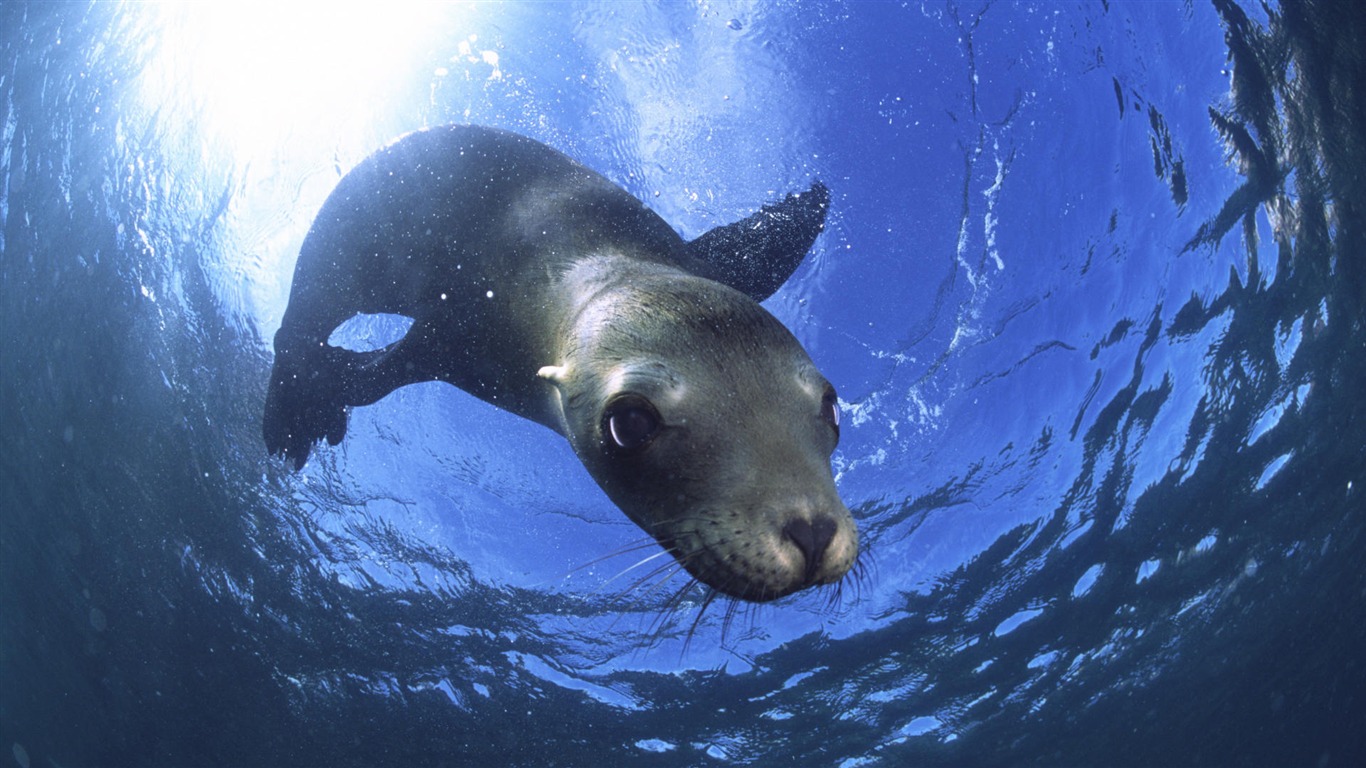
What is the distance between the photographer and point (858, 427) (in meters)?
8.62

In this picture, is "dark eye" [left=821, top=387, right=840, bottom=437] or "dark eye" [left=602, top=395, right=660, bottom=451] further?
"dark eye" [left=821, top=387, right=840, bottom=437]

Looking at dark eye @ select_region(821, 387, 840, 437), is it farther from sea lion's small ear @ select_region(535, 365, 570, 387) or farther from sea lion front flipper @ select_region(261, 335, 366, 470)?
sea lion front flipper @ select_region(261, 335, 366, 470)

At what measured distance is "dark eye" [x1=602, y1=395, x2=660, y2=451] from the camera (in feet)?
7.75

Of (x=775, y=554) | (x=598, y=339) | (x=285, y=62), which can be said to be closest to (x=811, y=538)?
(x=775, y=554)

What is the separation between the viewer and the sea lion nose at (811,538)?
198 cm

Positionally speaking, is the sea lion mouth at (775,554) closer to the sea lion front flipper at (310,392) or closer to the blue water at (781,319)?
the blue water at (781,319)

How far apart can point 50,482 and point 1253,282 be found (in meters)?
20.7

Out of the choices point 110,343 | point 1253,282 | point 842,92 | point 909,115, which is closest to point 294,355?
point 842,92

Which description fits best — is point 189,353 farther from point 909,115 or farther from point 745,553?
point 745,553

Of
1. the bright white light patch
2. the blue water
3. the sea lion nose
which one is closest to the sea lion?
the sea lion nose

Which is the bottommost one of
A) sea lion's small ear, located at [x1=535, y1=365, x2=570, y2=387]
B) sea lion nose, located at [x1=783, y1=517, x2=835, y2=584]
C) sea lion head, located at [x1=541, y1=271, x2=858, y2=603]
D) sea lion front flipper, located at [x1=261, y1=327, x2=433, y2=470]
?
sea lion nose, located at [x1=783, y1=517, x2=835, y2=584]

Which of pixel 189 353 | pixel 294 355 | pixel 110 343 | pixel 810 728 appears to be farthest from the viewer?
pixel 810 728

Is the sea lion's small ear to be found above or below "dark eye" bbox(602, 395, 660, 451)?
above

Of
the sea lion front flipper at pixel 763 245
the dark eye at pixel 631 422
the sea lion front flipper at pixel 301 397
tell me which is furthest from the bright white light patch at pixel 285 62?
the dark eye at pixel 631 422
